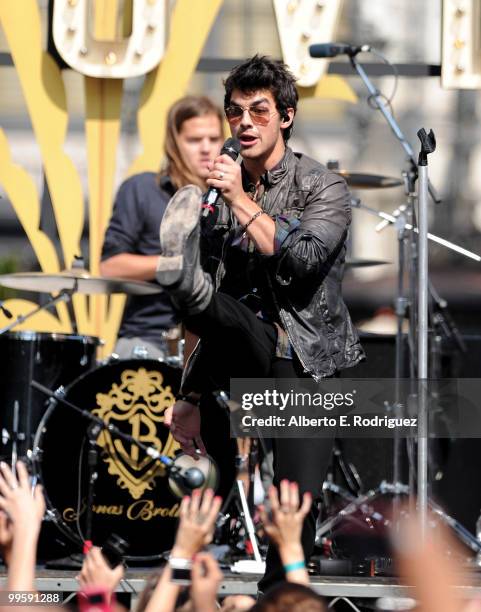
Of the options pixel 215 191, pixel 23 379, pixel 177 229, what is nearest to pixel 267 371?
pixel 215 191

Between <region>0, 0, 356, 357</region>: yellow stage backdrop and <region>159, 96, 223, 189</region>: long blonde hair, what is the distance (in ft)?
4.42

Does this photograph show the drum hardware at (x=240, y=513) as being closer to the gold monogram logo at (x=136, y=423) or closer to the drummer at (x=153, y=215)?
the gold monogram logo at (x=136, y=423)

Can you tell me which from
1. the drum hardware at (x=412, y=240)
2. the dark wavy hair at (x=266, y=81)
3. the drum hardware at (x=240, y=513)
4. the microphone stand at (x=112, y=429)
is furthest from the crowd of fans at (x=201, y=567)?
the microphone stand at (x=112, y=429)

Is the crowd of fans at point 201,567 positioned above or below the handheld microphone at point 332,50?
below

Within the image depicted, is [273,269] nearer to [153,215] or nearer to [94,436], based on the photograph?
[94,436]

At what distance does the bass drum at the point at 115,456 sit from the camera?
604 centimetres

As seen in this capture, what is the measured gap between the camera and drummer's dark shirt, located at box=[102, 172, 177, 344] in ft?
21.4

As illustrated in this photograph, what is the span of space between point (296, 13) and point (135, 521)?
3.58 m

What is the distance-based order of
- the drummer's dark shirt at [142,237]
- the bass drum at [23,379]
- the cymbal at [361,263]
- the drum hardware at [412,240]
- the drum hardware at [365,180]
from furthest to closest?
the cymbal at [361,263] → the drum hardware at [365,180] → the drummer's dark shirt at [142,237] → the bass drum at [23,379] → the drum hardware at [412,240]

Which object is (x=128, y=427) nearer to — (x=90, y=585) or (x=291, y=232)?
(x=291, y=232)

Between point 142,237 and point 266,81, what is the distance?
2.56m

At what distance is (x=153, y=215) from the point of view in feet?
21.4

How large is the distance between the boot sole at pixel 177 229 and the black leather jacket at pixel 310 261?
18.1 inches

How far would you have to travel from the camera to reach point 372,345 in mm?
7027
